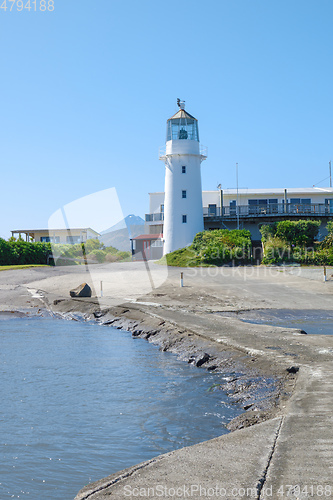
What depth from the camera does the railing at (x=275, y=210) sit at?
47.2m

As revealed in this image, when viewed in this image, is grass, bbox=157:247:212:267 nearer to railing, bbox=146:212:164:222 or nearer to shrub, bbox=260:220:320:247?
shrub, bbox=260:220:320:247

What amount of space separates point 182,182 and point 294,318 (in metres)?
26.0

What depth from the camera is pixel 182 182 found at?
149 ft

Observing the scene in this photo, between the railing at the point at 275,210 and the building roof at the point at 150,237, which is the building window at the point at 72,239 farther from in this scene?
the railing at the point at 275,210

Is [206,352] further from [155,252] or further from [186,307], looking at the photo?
[155,252]

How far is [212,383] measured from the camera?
11.3m

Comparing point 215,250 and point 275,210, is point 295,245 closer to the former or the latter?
point 215,250

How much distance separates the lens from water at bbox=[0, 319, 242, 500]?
23.5ft

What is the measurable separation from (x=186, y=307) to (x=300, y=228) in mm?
19792

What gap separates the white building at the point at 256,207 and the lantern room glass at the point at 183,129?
7363 millimetres

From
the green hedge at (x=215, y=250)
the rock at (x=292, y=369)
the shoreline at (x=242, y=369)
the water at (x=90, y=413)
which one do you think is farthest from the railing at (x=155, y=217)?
the rock at (x=292, y=369)

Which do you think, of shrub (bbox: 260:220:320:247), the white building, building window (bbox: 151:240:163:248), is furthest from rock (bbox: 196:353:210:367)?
building window (bbox: 151:240:163:248)

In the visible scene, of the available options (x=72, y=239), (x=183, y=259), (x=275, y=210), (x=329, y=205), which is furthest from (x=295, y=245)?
(x=72, y=239)

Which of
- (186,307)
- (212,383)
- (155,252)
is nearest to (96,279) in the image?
(186,307)
